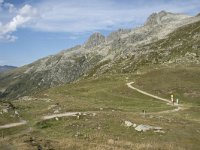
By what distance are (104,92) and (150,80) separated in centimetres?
1775

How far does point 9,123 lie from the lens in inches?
2254

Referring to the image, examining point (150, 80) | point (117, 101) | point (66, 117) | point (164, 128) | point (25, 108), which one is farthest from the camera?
point (150, 80)

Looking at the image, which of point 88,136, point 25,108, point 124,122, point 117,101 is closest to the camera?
point 88,136


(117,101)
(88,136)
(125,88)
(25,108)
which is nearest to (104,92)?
(125,88)

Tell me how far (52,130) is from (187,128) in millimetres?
20008

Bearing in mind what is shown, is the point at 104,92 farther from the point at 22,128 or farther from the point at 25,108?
the point at 22,128

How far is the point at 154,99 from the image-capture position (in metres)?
93.2

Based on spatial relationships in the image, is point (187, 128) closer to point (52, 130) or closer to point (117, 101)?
point (52, 130)

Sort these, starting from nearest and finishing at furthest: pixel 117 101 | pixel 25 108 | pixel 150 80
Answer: pixel 25 108 → pixel 117 101 → pixel 150 80

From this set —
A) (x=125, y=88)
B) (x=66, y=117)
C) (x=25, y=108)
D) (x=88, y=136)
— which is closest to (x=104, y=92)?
(x=125, y=88)

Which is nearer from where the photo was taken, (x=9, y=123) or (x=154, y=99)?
(x=9, y=123)

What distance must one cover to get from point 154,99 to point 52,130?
45.6 meters

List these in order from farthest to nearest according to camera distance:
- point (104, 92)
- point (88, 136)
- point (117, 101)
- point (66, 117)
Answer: point (104, 92)
point (117, 101)
point (66, 117)
point (88, 136)

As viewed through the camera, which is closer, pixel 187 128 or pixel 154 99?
pixel 187 128
